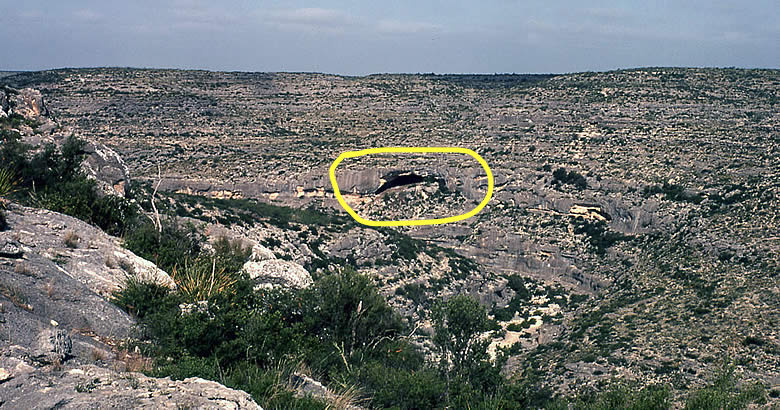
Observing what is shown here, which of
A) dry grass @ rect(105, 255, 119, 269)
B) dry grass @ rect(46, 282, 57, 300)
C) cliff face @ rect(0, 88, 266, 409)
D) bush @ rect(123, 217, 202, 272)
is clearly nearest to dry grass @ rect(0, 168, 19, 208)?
cliff face @ rect(0, 88, 266, 409)

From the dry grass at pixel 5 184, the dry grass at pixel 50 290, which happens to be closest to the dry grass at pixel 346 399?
the dry grass at pixel 50 290

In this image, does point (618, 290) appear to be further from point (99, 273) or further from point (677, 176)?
point (99, 273)

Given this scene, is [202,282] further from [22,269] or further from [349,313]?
[349,313]

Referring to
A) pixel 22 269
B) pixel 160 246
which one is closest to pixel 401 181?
pixel 160 246

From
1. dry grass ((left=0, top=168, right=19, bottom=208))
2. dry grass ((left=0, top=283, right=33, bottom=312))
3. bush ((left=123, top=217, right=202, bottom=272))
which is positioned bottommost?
bush ((left=123, top=217, right=202, bottom=272))

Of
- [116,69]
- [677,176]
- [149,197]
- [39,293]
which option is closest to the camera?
[39,293]

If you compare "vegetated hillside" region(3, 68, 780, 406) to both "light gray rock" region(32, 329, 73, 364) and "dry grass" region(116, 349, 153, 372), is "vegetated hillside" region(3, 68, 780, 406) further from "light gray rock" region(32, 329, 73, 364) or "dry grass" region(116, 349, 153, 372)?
"light gray rock" region(32, 329, 73, 364)

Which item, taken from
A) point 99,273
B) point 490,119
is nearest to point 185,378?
point 99,273
